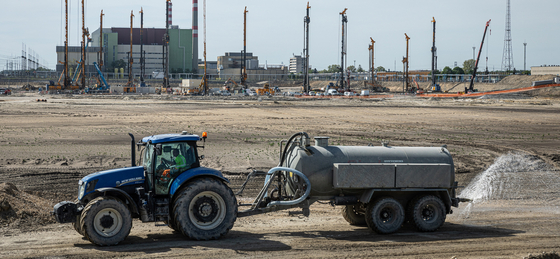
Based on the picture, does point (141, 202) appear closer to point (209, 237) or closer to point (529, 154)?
point (209, 237)

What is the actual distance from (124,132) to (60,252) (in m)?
19.7

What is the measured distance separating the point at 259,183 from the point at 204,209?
700 cm

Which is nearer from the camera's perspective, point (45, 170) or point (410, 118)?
point (45, 170)

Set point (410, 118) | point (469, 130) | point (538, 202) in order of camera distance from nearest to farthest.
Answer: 1. point (538, 202)
2. point (469, 130)
3. point (410, 118)

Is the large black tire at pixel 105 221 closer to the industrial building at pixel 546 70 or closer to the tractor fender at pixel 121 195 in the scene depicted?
the tractor fender at pixel 121 195

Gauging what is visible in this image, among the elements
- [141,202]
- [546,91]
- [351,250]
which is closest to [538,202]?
[351,250]

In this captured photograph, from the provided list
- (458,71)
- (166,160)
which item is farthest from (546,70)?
(166,160)

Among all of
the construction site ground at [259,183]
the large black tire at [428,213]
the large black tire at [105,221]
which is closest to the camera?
the large black tire at [105,221]

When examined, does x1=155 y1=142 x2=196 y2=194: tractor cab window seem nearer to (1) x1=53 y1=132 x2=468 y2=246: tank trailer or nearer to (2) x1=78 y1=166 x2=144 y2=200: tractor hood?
(1) x1=53 y1=132 x2=468 y2=246: tank trailer

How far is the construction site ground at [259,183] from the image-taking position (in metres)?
9.87

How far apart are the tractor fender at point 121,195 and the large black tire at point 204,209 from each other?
793 mm

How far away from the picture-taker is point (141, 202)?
9.60 m

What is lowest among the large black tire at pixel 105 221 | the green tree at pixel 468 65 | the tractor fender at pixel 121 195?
the large black tire at pixel 105 221

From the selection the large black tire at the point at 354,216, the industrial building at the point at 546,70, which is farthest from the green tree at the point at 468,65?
the large black tire at the point at 354,216
